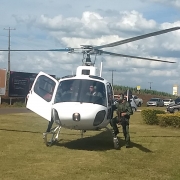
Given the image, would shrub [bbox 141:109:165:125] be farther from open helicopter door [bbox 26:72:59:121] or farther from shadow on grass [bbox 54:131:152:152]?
open helicopter door [bbox 26:72:59:121]

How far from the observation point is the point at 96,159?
34.3 feet

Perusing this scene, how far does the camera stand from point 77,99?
1155 centimetres

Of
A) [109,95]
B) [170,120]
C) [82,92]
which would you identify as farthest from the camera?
[170,120]

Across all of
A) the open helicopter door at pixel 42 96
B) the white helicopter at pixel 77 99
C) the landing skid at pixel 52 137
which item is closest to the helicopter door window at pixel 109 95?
the white helicopter at pixel 77 99

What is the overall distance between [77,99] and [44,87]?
1737 millimetres

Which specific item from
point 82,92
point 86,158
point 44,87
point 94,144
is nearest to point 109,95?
point 82,92

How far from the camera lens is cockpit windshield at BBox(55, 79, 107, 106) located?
38.2ft

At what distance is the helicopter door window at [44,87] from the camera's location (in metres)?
12.7

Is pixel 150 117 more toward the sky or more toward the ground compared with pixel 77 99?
more toward the ground

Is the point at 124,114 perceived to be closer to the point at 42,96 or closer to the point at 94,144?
the point at 94,144

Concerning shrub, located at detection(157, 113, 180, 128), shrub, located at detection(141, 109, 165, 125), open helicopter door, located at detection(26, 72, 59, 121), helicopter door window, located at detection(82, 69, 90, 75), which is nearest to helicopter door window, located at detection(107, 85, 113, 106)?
helicopter door window, located at detection(82, 69, 90, 75)

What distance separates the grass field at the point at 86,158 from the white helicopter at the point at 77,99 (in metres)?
0.73

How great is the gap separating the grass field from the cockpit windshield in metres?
1.49

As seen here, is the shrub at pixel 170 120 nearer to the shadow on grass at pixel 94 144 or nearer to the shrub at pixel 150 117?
the shrub at pixel 150 117
